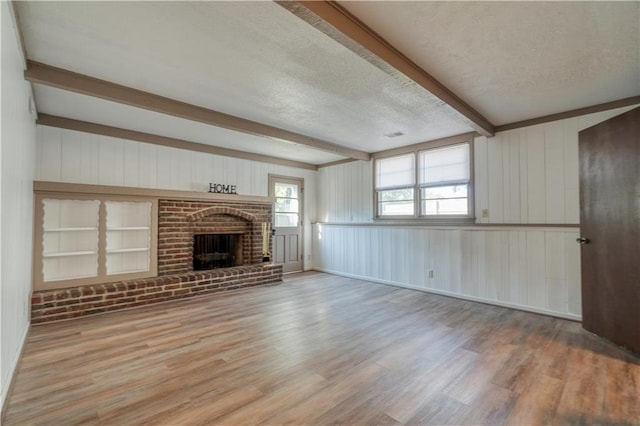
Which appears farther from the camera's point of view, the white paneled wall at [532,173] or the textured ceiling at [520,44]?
the white paneled wall at [532,173]

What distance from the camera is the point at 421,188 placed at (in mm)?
5211

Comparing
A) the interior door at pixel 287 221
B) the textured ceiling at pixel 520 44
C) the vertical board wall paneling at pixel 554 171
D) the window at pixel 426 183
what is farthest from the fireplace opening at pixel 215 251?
the vertical board wall paneling at pixel 554 171

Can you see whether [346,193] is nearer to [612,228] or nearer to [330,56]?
[330,56]

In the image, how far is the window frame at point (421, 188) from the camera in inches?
180

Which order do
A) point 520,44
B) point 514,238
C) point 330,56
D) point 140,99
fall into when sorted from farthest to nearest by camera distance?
point 514,238, point 140,99, point 330,56, point 520,44

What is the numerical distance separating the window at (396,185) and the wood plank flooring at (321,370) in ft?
7.21

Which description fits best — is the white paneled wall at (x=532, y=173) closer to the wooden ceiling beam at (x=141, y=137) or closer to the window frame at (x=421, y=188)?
the window frame at (x=421, y=188)

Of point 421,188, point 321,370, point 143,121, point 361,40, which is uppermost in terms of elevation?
point 143,121

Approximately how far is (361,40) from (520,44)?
1.31 meters

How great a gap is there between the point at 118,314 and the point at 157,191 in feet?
6.06

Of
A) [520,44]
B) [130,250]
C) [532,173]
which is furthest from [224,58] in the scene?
[532,173]

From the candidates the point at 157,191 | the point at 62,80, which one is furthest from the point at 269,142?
the point at 62,80

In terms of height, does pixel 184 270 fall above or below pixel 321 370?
above

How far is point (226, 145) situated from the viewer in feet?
17.8
